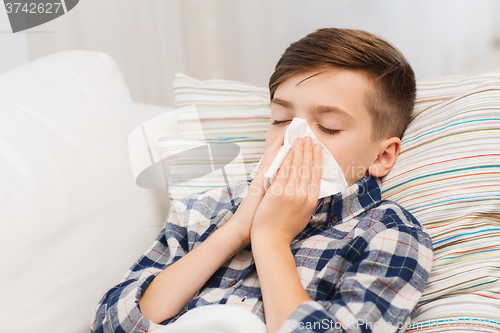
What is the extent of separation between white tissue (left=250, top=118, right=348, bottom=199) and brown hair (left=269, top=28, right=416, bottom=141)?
15cm

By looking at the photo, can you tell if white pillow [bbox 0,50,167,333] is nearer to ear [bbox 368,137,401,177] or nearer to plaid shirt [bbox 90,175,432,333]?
plaid shirt [bbox 90,175,432,333]

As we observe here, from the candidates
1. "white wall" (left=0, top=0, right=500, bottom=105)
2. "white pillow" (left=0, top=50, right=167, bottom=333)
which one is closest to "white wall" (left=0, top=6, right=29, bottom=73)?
"white wall" (left=0, top=0, right=500, bottom=105)

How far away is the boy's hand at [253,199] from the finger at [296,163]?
4 cm

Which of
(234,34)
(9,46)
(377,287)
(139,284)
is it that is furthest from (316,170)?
(9,46)

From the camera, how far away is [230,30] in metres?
1.71

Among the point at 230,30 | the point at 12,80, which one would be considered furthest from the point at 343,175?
the point at 230,30

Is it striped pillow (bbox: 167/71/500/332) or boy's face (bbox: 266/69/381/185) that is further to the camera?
boy's face (bbox: 266/69/381/185)

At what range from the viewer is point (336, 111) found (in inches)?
34.0

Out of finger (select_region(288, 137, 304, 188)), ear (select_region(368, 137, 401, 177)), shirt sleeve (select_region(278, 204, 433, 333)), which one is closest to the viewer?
shirt sleeve (select_region(278, 204, 433, 333))

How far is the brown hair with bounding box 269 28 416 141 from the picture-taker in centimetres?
91

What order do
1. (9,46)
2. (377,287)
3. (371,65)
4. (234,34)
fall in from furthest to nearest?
(234,34)
(9,46)
(371,65)
(377,287)

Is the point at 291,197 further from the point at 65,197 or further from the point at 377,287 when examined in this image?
the point at 65,197

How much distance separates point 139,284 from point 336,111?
601mm

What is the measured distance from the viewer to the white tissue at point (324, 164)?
33.4 inches
